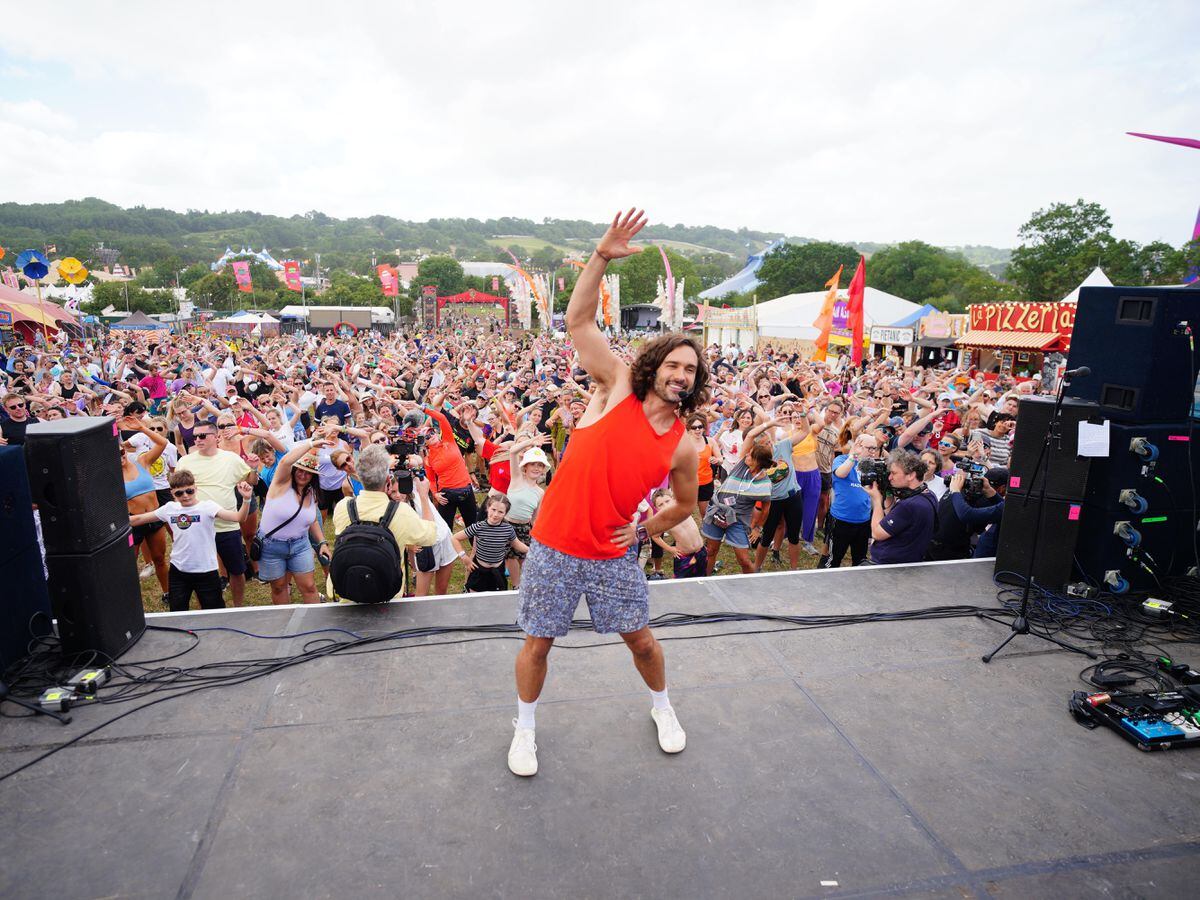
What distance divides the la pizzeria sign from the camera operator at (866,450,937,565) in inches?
871

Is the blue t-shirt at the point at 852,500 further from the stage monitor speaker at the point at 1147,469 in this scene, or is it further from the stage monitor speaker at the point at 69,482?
the stage monitor speaker at the point at 69,482

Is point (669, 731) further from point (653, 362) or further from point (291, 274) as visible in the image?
point (291, 274)

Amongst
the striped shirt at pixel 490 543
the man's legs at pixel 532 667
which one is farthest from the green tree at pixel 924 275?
the man's legs at pixel 532 667

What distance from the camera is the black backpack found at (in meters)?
3.96

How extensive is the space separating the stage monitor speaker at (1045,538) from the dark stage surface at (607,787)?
1.01 meters

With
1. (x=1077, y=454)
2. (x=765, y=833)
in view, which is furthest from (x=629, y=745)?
(x=1077, y=454)

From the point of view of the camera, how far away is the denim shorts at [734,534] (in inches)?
244

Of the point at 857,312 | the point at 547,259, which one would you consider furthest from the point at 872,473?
the point at 547,259

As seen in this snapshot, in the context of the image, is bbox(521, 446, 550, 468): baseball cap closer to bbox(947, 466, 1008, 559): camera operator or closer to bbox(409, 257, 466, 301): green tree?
bbox(947, 466, 1008, 559): camera operator

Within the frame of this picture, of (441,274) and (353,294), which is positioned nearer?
(353,294)

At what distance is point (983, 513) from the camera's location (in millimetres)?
5473

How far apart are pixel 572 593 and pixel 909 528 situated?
11.6ft

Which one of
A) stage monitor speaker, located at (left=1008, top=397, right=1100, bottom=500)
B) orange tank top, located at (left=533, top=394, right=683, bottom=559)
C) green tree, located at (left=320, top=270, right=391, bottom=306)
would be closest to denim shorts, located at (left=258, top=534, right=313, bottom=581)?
orange tank top, located at (left=533, top=394, right=683, bottom=559)

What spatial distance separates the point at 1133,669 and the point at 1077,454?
150 cm
